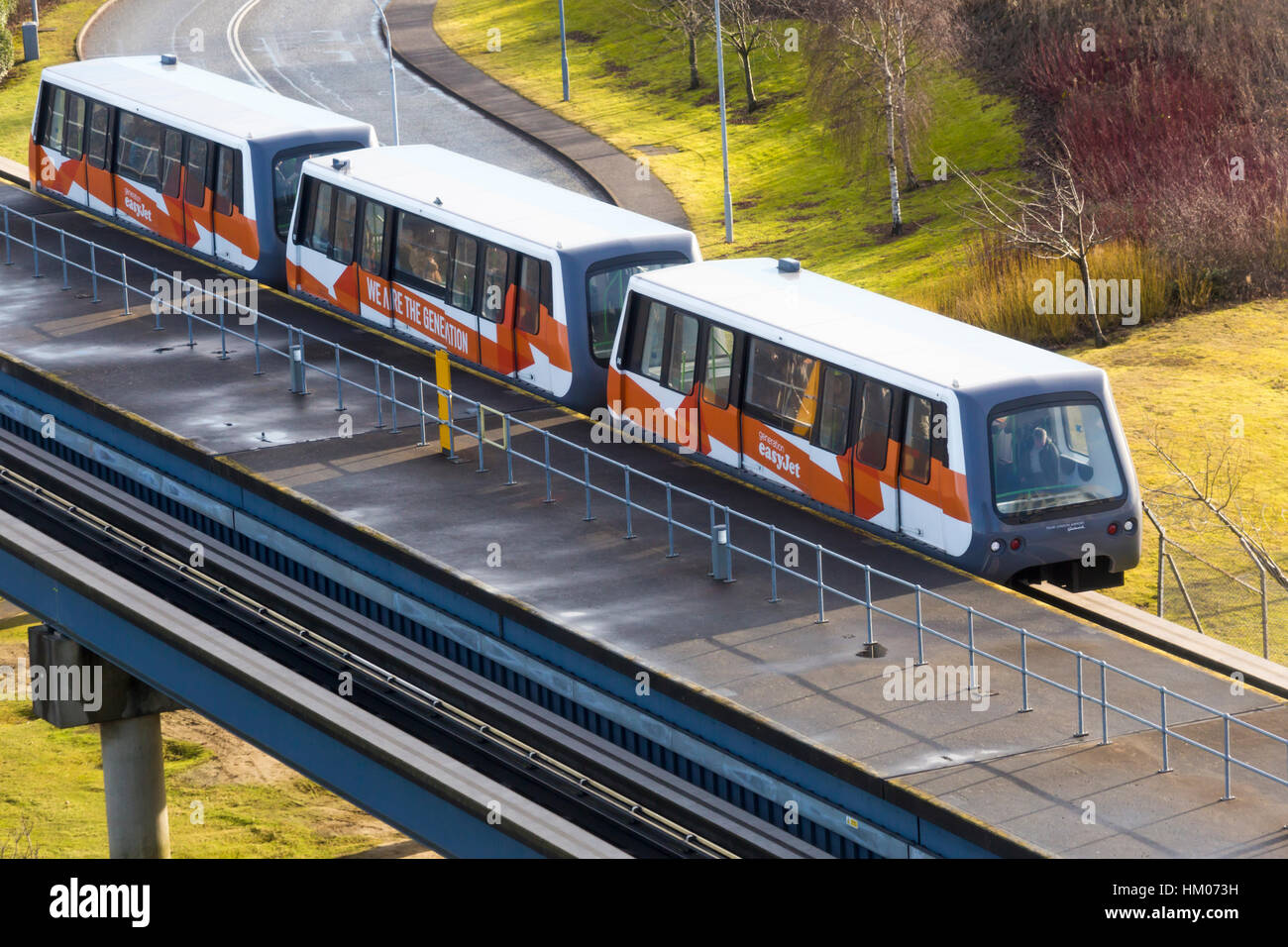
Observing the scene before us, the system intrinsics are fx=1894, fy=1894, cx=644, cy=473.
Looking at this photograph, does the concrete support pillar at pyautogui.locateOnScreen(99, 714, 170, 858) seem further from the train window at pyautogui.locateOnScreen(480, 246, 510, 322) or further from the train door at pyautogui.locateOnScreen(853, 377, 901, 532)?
the train door at pyautogui.locateOnScreen(853, 377, 901, 532)

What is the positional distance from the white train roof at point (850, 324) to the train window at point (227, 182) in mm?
8870

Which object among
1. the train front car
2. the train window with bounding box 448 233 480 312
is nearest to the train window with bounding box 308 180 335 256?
the train window with bounding box 448 233 480 312

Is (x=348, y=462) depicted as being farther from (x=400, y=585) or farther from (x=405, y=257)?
(x=405, y=257)

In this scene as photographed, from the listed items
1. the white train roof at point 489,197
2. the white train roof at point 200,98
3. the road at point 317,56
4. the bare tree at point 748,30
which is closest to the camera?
the white train roof at point 489,197

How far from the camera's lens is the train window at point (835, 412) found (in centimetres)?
1934

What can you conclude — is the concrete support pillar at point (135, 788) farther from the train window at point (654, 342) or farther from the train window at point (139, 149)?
the train window at point (139, 149)

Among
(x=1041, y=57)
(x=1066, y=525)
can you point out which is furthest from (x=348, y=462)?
(x=1041, y=57)

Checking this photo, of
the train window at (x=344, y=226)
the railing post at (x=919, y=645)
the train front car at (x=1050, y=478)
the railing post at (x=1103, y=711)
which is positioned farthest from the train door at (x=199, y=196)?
the railing post at (x=1103, y=711)

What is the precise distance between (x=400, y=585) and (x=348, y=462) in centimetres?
306

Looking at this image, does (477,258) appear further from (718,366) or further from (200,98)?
(200,98)

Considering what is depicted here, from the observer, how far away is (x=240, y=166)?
2811 centimetres

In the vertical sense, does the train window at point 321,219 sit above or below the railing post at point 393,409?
above

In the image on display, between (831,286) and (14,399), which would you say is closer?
(831,286)

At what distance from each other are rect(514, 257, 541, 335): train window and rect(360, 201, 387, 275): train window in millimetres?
3038
